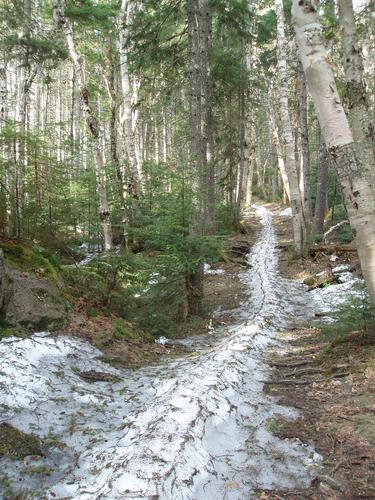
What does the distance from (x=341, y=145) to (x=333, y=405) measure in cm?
277

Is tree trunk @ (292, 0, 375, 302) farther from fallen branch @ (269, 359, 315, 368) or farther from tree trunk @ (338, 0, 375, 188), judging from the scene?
fallen branch @ (269, 359, 315, 368)

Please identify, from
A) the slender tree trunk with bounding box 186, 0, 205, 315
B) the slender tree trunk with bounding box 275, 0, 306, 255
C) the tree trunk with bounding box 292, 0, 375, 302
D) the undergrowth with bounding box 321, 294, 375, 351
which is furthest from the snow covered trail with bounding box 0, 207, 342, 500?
the slender tree trunk with bounding box 275, 0, 306, 255

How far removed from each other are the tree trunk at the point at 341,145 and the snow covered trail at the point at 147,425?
2.03 meters

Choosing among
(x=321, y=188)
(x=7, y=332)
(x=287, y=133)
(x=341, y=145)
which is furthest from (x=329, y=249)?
(x=7, y=332)

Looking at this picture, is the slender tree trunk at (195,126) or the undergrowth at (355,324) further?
the slender tree trunk at (195,126)

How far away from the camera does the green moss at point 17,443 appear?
3117 mm

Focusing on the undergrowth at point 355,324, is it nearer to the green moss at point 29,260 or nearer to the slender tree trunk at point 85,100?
the green moss at point 29,260

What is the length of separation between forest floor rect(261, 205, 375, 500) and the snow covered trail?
0.53ft

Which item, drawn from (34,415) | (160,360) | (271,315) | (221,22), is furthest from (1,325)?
(221,22)

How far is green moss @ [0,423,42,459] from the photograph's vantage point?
3117mm

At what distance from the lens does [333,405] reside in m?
4.13

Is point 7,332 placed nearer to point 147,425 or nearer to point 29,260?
point 29,260

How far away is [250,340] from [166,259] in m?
2.08

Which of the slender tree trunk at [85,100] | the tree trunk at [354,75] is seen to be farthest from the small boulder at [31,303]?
the tree trunk at [354,75]
